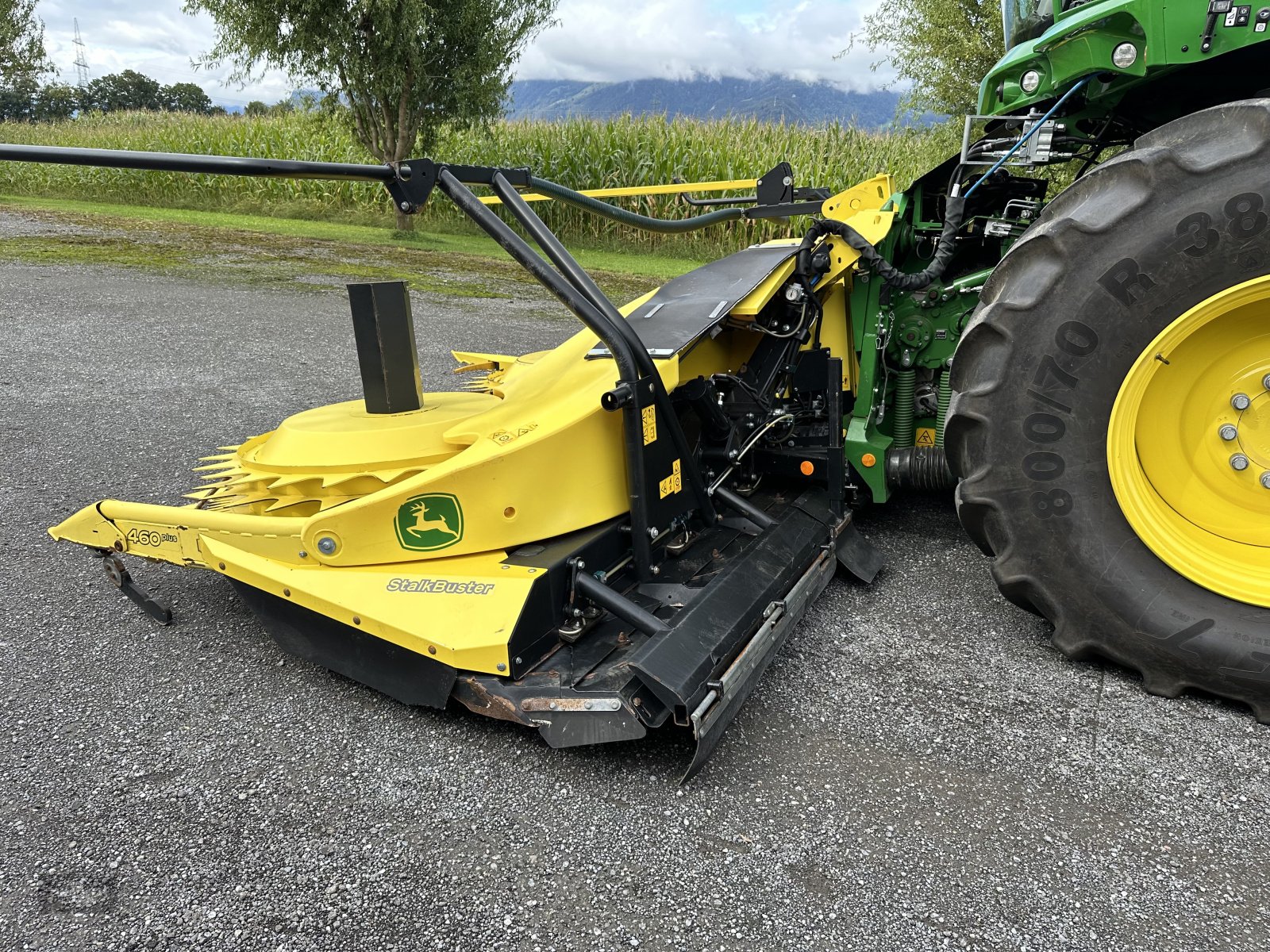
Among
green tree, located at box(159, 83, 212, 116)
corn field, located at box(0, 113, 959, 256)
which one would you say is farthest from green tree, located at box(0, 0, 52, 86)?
green tree, located at box(159, 83, 212, 116)

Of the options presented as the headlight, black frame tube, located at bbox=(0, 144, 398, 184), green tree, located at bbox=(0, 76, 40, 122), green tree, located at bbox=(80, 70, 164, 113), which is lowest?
black frame tube, located at bbox=(0, 144, 398, 184)

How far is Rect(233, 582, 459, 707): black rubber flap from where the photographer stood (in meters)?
1.97

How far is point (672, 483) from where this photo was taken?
2326mm

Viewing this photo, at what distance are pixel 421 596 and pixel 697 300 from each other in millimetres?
1188

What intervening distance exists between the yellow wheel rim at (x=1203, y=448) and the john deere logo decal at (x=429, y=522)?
157 centimetres

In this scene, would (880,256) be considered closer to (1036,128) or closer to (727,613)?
(1036,128)

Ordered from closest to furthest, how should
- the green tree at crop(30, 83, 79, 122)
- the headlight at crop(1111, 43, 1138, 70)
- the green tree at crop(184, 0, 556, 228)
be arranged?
1. the headlight at crop(1111, 43, 1138, 70)
2. the green tree at crop(184, 0, 556, 228)
3. the green tree at crop(30, 83, 79, 122)

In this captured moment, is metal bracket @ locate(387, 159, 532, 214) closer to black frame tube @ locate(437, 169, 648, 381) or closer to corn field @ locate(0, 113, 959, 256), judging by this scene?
black frame tube @ locate(437, 169, 648, 381)

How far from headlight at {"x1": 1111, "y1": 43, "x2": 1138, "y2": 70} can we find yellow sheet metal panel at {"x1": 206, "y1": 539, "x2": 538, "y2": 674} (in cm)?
194

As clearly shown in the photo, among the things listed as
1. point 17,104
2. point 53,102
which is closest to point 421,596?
point 17,104

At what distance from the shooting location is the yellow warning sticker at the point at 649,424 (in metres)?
2.15

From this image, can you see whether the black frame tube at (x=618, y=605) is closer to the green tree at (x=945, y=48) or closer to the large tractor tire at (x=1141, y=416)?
the large tractor tire at (x=1141, y=416)

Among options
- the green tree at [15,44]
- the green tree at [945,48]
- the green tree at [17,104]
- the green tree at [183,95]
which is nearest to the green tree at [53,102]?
the green tree at [17,104]

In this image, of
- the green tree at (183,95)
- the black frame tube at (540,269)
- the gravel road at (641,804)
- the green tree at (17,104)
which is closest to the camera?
the gravel road at (641,804)
